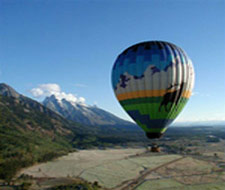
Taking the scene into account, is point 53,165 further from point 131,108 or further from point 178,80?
point 178,80

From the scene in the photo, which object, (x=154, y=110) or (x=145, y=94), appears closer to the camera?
(x=145, y=94)

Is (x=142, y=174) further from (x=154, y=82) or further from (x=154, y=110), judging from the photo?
(x=154, y=82)

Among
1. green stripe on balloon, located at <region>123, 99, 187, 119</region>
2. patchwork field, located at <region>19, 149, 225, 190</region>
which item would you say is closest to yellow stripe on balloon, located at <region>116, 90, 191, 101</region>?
green stripe on balloon, located at <region>123, 99, 187, 119</region>

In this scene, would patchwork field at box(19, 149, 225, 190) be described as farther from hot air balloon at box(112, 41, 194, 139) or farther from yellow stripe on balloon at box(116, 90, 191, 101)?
yellow stripe on balloon at box(116, 90, 191, 101)

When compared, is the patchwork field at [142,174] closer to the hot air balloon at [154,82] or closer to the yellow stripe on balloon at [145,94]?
the hot air balloon at [154,82]

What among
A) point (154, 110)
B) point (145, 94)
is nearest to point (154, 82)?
point (145, 94)

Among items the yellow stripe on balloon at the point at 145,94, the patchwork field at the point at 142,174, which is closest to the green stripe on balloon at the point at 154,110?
the yellow stripe on balloon at the point at 145,94
